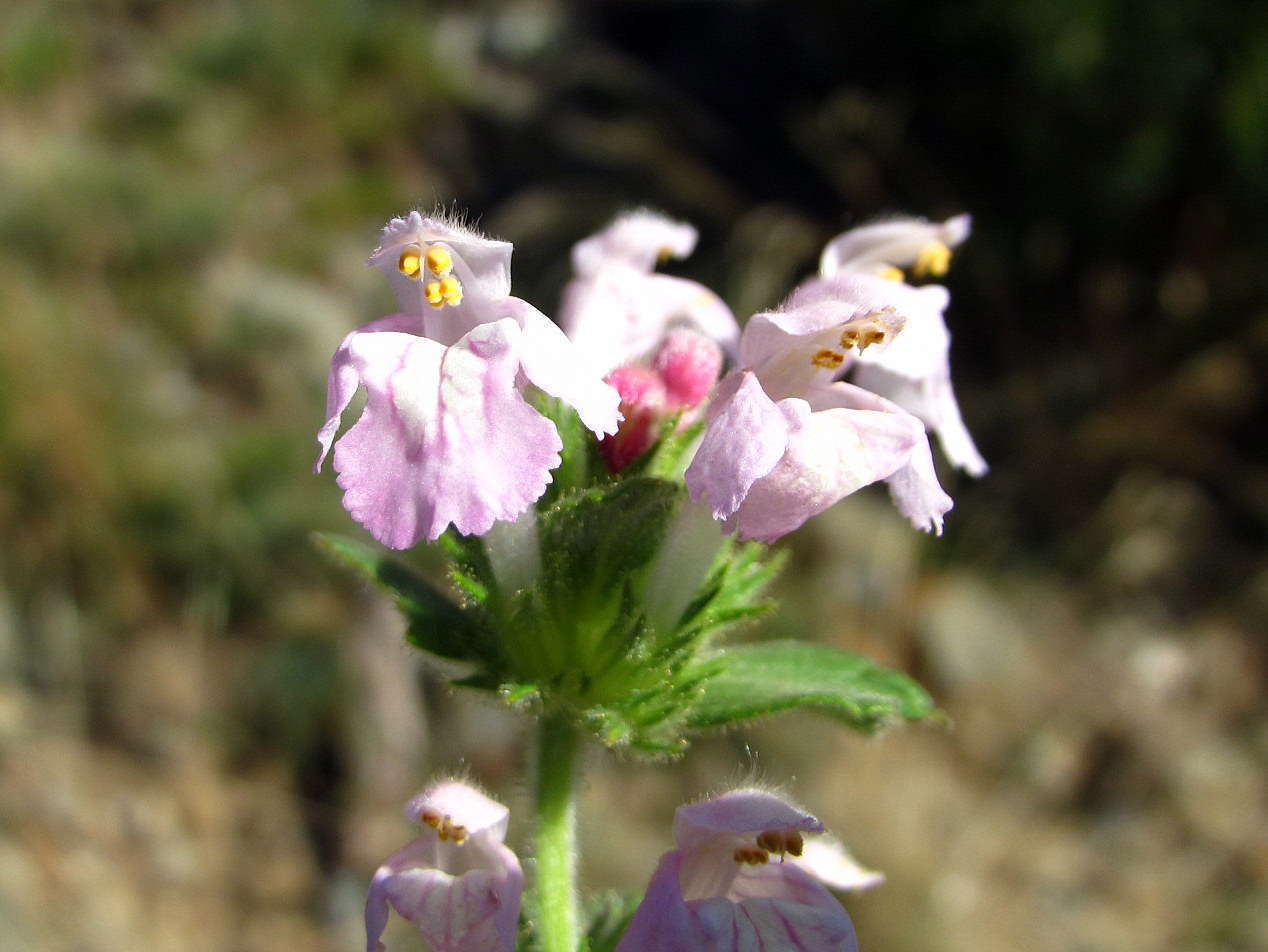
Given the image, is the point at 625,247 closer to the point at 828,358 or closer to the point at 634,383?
the point at 634,383

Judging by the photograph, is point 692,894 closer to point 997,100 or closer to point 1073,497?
point 1073,497

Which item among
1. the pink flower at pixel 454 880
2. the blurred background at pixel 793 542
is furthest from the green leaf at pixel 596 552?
the blurred background at pixel 793 542

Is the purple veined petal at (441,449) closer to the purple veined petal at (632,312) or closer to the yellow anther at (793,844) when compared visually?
the purple veined petal at (632,312)

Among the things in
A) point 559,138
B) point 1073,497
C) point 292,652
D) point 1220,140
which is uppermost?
point 559,138

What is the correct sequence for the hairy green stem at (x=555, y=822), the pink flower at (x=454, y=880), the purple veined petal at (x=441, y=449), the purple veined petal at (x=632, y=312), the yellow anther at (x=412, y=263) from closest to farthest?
the purple veined petal at (x=441, y=449) < the pink flower at (x=454, y=880) < the yellow anther at (x=412, y=263) < the hairy green stem at (x=555, y=822) < the purple veined petal at (x=632, y=312)

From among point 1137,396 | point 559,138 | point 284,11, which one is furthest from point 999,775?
point 284,11

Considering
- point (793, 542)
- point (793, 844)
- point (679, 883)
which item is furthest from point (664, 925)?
point (793, 542)
